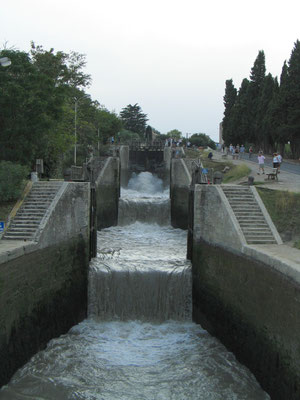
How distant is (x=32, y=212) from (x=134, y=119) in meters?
67.0

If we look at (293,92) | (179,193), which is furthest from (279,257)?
(293,92)

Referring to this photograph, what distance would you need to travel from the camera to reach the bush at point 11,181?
14.3 m

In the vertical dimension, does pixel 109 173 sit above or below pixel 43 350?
above

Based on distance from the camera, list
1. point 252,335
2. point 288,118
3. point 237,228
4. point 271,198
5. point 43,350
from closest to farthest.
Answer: point 252,335, point 43,350, point 237,228, point 271,198, point 288,118

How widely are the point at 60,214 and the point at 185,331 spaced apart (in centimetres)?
565

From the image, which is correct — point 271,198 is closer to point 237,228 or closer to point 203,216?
point 203,216

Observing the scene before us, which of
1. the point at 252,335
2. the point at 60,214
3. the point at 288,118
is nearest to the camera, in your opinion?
the point at 252,335

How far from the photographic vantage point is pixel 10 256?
34.4 ft

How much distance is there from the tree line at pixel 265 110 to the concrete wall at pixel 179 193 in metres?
12.2

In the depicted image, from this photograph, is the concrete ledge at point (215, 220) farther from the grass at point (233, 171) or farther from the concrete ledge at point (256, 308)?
the grass at point (233, 171)

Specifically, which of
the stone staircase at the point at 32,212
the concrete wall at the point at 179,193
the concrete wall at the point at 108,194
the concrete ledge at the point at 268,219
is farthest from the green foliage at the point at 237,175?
the stone staircase at the point at 32,212

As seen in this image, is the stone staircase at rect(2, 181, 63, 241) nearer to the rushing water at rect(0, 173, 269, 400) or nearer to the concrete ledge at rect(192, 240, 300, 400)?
the rushing water at rect(0, 173, 269, 400)

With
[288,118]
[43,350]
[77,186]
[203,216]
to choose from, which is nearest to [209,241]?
[203,216]

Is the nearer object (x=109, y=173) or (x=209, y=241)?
(x=209, y=241)
